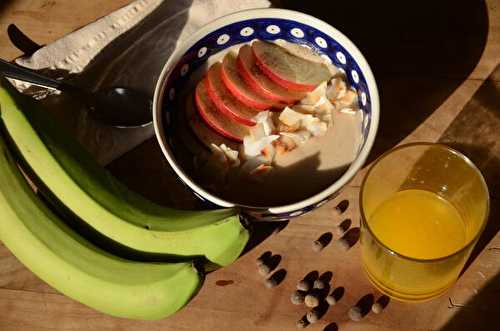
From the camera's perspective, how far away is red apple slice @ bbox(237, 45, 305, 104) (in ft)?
3.06

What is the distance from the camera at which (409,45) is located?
1021 millimetres

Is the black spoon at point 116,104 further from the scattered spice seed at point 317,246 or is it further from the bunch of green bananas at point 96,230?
the scattered spice seed at point 317,246

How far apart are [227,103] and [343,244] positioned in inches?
9.9

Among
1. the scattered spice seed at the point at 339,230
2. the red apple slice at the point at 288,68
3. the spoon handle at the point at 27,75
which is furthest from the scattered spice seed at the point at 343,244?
the spoon handle at the point at 27,75

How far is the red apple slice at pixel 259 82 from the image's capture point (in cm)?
93

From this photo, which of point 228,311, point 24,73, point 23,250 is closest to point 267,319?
point 228,311

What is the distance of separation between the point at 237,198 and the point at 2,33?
496 mm

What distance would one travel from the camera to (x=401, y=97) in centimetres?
99

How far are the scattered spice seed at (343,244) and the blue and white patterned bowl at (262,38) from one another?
99 mm

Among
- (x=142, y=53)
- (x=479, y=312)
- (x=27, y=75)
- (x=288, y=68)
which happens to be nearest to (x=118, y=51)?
(x=142, y=53)

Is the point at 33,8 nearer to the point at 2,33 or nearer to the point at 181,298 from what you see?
the point at 2,33

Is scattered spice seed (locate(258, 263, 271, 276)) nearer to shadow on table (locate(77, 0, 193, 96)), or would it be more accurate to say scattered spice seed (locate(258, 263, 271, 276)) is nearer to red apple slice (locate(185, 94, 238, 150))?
red apple slice (locate(185, 94, 238, 150))

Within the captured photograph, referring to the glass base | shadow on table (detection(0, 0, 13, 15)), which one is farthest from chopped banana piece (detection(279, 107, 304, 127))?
shadow on table (detection(0, 0, 13, 15))

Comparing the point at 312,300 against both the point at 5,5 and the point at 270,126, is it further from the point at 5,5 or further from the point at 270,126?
the point at 5,5
